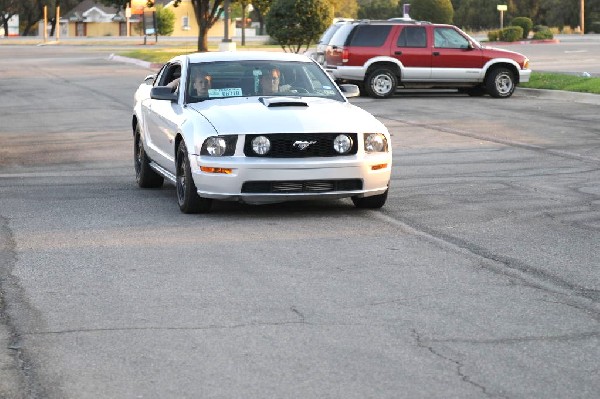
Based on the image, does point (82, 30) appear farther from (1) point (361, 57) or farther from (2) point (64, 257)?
(2) point (64, 257)

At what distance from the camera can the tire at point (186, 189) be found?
11383mm

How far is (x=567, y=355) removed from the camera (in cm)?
660

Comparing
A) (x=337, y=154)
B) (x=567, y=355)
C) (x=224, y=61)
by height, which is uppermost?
(x=224, y=61)

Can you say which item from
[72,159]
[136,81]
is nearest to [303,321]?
[72,159]

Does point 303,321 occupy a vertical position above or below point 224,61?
below

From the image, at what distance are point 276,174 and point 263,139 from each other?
13.2 inches

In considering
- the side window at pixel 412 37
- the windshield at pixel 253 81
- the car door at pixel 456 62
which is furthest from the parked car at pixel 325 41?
the windshield at pixel 253 81

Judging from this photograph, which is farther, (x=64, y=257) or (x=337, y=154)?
(x=337, y=154)

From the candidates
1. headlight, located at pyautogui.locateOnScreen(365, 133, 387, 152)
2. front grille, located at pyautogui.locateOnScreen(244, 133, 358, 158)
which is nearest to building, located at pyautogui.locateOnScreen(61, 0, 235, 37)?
headlight, located at pyautogui.locateOnScreen(365, 133, 387, 152)

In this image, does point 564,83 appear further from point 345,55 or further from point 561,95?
point 345,55

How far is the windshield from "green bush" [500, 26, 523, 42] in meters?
53.7

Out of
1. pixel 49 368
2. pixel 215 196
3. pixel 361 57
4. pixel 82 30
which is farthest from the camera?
pixel 82 30

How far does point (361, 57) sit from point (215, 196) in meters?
18.7

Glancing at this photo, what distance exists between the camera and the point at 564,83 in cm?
2992
